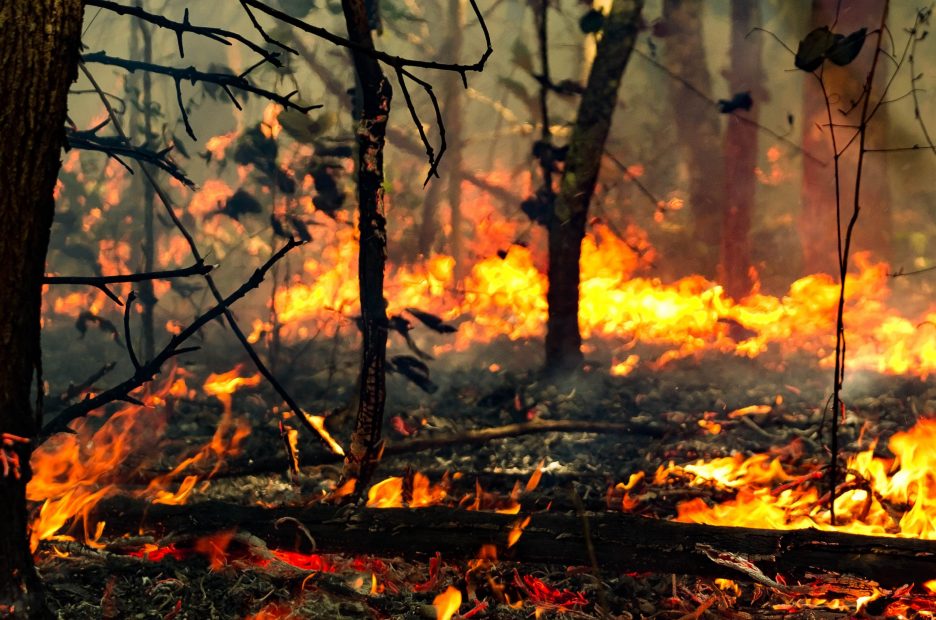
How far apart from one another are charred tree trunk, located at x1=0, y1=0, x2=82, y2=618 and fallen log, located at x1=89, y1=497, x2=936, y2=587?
1148 millimetres

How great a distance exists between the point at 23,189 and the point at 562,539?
252 centimetres

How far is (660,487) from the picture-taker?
488 centimetres

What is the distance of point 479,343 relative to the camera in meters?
9.93

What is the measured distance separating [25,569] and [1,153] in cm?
137

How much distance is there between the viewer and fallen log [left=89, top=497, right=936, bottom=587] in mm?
3123

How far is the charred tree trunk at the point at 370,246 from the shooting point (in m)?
4.03

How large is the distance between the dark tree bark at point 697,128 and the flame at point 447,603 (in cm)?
908

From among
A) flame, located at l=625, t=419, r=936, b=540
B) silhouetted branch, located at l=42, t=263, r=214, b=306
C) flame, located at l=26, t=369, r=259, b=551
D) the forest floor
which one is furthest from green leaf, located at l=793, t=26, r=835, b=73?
flame, located at l=26, t=369, r=259, b=551

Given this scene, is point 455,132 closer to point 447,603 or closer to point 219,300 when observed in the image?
point 219,300

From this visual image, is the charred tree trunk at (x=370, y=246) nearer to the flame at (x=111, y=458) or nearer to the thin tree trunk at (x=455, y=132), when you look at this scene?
the flame at (x=111, y=458)

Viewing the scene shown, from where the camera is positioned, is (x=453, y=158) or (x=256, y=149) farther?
(x=453, y=158)

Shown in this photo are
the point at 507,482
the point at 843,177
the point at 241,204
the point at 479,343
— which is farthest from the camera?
the point at 843,177

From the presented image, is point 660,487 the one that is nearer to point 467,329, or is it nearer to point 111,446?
point 111,446

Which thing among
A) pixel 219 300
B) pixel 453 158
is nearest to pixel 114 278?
pixel 219 300
